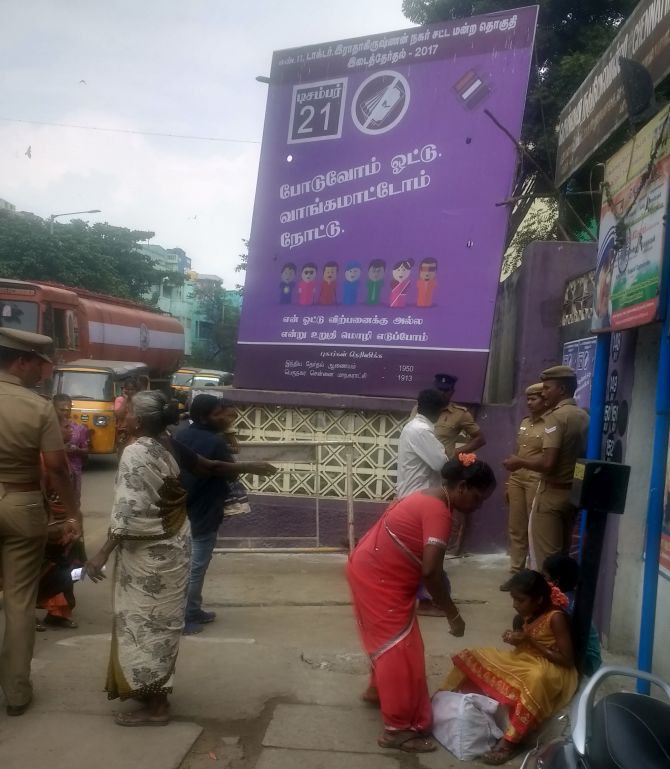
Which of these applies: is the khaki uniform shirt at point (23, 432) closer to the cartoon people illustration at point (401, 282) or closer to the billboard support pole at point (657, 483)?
the billboard support pole at point (657, 483)

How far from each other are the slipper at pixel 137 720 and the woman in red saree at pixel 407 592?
1.03m

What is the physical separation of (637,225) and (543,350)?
3.35 m

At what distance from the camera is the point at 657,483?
3.48 m

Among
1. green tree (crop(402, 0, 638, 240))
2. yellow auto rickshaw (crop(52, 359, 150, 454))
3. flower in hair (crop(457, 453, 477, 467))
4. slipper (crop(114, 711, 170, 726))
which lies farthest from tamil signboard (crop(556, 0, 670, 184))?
yellow auto rickshaw (crop(52, 359, 150, 454))

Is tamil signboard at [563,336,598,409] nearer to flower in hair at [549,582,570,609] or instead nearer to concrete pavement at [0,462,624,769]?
concrete pavement at [0,462,624,769]

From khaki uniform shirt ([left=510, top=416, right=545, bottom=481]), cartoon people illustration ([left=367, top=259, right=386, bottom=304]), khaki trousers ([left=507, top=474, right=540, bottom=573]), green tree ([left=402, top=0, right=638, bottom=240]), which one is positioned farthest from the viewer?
green tree ([left=402, top=0, right=638, bottom=240])

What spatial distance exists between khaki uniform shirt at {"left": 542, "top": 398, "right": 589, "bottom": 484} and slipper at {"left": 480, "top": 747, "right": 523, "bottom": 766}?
6.63 ft

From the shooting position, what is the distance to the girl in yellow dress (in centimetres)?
353

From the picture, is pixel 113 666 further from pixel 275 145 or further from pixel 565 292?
pixel 275 145

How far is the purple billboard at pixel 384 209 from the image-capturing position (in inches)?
307

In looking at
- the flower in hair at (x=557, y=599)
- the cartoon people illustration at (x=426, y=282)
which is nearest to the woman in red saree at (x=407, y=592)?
the flower in hair at (x=557, y=599)

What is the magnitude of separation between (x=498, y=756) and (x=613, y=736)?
151 centimetres

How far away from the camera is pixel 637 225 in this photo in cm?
394

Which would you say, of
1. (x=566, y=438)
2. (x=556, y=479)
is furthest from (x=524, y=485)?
(x=566, y=438)
